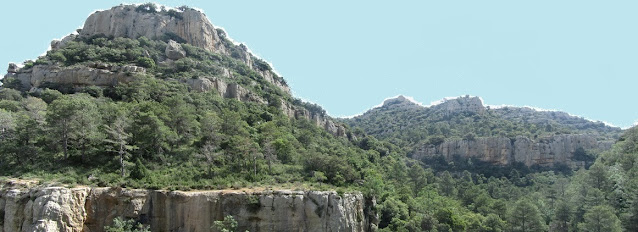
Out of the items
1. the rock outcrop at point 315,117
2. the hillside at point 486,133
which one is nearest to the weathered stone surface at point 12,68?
the rock outcrop at point 315,117

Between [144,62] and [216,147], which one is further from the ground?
[144,62]

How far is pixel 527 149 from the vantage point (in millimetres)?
97250

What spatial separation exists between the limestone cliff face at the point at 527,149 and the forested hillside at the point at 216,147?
155 centimetres

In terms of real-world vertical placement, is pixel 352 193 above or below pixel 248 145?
below

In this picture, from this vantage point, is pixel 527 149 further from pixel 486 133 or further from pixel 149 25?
pixel 149 25

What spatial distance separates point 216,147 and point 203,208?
1123cm

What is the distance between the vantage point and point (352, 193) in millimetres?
34938

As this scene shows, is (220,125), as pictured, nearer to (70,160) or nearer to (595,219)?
(70,160)

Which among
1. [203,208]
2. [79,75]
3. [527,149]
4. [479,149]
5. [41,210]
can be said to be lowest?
[203,208]

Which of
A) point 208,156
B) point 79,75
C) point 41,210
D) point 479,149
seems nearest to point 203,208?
point 208,156

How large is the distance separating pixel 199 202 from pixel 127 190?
5.40 m

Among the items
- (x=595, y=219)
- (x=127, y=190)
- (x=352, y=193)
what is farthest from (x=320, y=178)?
(x=595, y=219)

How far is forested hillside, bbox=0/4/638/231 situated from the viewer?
110 ft

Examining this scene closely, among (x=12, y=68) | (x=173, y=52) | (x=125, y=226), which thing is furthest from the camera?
(x=173, y=52)
